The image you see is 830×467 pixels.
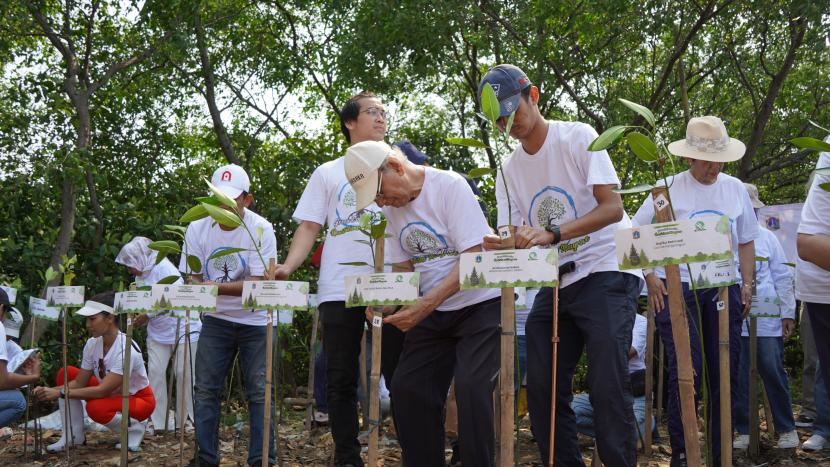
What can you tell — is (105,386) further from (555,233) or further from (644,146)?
(644,146)

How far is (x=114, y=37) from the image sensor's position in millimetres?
10836

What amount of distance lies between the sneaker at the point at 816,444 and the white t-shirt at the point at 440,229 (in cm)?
328

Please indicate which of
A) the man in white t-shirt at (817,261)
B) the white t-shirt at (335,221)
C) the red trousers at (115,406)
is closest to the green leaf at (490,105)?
the man in white t-shirt at (817,261)

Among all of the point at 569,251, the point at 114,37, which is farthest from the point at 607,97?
the point at 569,251

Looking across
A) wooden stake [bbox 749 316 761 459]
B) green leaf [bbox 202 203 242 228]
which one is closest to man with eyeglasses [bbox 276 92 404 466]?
green leaf [bbox 202 203 242 228]

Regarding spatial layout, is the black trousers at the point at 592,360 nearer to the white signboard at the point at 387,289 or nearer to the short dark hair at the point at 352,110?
the white signboard at the point at 387,289

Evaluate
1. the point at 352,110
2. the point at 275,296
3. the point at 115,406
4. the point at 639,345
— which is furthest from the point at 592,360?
the point at 115,406

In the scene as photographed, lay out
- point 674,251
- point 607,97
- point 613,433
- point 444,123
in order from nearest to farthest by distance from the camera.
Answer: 1. point 674,251
2. point 613,433
3. point 607,97
4. point 444,123

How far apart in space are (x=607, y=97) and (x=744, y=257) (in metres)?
7.77

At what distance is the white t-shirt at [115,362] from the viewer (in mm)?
6098

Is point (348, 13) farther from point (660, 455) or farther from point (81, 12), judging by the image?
point (660, 455)

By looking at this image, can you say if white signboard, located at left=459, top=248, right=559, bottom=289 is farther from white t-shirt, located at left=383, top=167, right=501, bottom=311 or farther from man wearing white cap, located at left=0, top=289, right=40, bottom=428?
man wearing white cap, located at left=0, top=289, right=40, bottom=428

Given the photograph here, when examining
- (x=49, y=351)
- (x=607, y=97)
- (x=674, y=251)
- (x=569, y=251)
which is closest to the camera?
(x=674, y=251)

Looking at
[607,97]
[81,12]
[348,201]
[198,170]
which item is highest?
[81,12]
